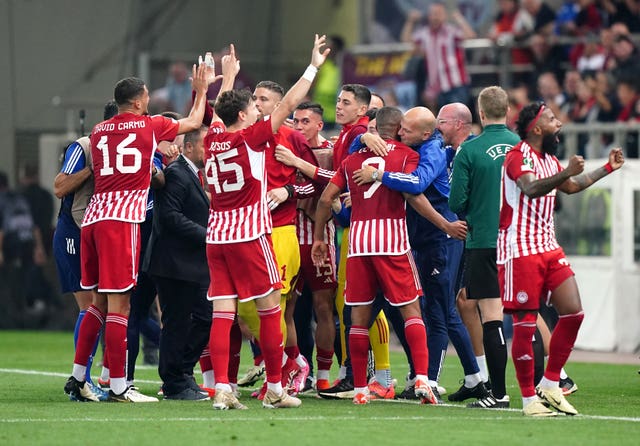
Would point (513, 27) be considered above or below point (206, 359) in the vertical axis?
above

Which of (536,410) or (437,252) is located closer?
(536,410)

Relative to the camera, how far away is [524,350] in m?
9.16

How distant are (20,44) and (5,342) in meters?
5.70

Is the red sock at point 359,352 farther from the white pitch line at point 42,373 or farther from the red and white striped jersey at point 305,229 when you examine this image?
the white pitch line at point 42,373

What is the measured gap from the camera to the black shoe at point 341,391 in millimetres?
10734

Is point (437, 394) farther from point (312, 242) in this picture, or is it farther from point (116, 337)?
point (116, 337)

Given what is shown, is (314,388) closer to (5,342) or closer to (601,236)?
(601,236)

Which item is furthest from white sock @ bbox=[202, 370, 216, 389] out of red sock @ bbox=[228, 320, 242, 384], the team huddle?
red sock @ bbox=[228, 320, 242, 384]

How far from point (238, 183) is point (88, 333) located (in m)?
1.78

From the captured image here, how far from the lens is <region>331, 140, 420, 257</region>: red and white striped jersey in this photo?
10.0m

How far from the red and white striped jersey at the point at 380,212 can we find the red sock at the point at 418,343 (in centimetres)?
52

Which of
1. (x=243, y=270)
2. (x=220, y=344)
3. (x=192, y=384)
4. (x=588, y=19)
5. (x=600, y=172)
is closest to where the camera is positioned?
(x=600, y=172)

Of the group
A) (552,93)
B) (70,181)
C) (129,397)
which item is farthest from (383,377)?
(552,93)

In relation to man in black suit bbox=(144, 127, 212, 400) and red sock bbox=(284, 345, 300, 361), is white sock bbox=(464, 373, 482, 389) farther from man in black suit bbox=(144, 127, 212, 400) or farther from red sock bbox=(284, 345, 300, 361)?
man in black suit bbox=(144, 127, 212, 400)
